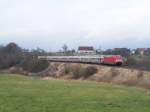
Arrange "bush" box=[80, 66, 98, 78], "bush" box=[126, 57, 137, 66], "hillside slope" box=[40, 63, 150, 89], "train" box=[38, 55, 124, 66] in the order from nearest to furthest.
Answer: "hillside slope" box=[40, 63, 150, 89], "bush" box=[80, 66, 98, 78], "train" box=[38, 55, 124, 66], "bush" box=[126, 57, 137, 66]

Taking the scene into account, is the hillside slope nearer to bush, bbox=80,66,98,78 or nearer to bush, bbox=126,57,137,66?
bush, bbox=80,66,98,78

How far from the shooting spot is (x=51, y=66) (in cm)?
10175

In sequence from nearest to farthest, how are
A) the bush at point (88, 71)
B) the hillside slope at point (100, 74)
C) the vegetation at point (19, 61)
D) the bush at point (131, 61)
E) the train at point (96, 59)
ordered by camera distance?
the hillside slope at point (100, 74)
the bush at point (88, 71)
the train at point (96, 59)
the bush at point (131, 61)
the vegetation at point (19, 61)

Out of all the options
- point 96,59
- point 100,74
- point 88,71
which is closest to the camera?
point 100,74

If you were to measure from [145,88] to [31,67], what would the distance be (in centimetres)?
5179

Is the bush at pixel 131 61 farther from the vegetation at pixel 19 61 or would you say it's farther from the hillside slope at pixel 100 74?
the vegetation at pixel 19 61

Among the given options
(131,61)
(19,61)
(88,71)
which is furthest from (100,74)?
(19,61)

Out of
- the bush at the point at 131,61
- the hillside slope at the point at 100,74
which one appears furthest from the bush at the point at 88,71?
the bush at the point at 131,61

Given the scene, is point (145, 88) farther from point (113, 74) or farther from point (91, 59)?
point (91, 59)

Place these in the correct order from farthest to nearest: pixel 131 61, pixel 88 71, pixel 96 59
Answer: pixel 96 59, pixel 131 61, pixel 88 71

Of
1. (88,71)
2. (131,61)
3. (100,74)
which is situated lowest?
(100,74)

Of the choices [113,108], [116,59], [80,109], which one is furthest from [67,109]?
[116,59]

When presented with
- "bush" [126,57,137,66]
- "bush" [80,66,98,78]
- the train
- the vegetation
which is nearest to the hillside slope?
"bush" [80,66,98,78]

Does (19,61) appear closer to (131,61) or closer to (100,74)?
(131,61)
